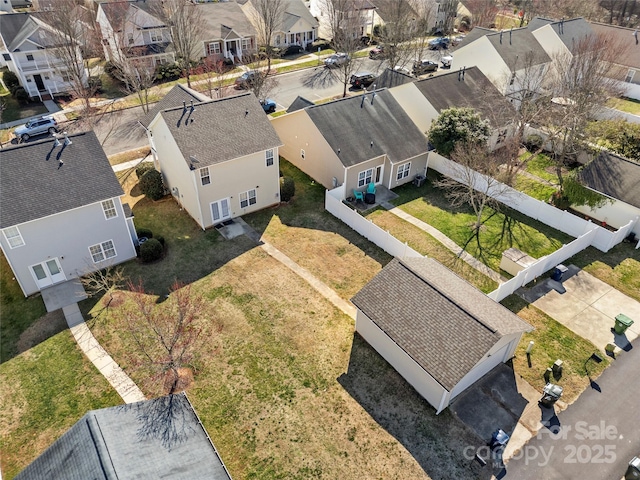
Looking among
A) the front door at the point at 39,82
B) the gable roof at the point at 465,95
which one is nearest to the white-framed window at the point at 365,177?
the gable roof at the point at 465,95

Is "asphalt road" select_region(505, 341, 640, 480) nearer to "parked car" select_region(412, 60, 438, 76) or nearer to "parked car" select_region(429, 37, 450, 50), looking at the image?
"parked car" select_region(412, 60, 438, 76)

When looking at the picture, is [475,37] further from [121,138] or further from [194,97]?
[121,138]

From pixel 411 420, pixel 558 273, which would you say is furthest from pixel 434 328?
pixel 558 273

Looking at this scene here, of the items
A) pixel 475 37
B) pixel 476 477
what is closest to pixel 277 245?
pixel 476 477

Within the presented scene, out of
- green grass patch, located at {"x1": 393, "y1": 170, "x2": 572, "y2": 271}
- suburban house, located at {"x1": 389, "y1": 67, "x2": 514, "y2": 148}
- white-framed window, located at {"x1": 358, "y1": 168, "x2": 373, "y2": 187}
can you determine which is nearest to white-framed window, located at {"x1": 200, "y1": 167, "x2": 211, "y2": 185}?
white-framed window, located at {"x1": 358, "y1": 168, "x2": 373, "y2": 187}

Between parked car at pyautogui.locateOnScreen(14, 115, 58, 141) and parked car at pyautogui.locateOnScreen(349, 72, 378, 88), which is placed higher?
parked car at pyautogui.locateOnScreen(349, 72, 378, 88)
